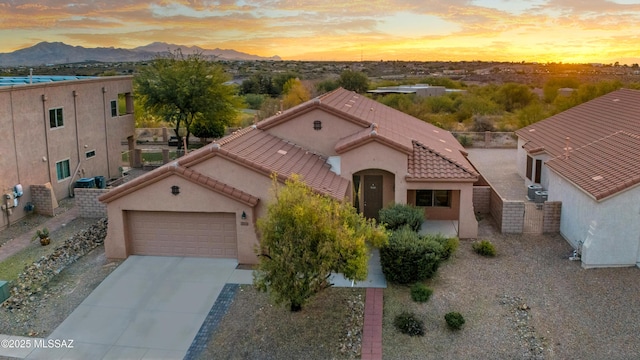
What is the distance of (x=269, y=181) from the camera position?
1912 cm

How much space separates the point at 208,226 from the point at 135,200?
2.68m

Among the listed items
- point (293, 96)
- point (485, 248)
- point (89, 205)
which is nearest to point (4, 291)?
point (89, 205)

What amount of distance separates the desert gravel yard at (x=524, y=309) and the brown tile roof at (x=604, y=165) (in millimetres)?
2714

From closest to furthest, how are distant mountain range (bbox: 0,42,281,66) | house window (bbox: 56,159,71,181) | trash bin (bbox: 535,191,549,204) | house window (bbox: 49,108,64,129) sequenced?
trash bin (bbox: 535,191,549,204), house window (bbox: 49,108,64,129), house window (bbox: 56,159,71,181), distant mountain range (bbox: 0,42,281,66)

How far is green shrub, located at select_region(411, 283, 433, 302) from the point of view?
1616cm

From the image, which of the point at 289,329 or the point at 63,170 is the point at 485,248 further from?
the point at 63,170

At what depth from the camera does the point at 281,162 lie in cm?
2097

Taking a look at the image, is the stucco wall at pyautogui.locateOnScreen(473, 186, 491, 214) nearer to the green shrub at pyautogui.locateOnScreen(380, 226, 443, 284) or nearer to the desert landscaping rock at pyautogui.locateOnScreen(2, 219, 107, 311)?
the green shrub at pyautogui.locateOnScreen(380, 226, 443, 284)

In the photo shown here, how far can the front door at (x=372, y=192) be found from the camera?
74.4 feet

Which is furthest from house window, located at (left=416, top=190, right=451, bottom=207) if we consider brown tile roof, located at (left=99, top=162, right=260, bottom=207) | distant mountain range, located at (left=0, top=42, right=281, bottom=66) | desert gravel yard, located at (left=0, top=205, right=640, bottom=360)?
distant mountain range, located at (left=0, top=42, right=281, bottom=66)

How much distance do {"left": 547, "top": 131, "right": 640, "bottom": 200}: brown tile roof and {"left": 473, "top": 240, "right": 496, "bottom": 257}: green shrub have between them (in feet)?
12.4

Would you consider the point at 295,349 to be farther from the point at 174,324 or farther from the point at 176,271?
the point at 176,271

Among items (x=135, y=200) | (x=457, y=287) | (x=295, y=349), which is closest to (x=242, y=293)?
(x=295, y=349)

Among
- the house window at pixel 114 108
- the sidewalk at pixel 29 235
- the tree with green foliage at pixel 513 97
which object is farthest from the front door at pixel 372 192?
the tree with green foliage at pixel 513 97
